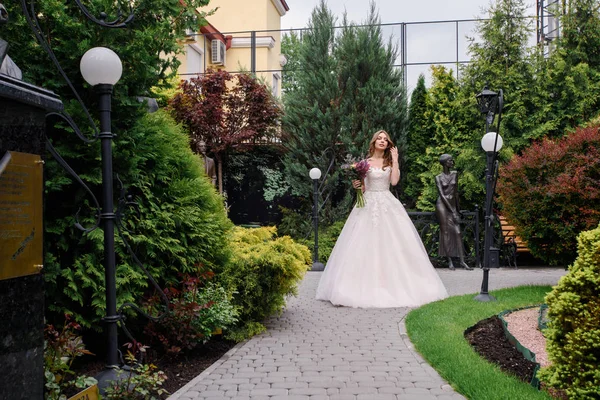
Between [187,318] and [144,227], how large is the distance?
98 centimetres

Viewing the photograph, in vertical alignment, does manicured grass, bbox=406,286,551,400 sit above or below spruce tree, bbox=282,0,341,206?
below

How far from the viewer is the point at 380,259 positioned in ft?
29.2

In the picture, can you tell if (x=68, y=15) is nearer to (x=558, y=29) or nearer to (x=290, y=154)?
(x=290, y=154)

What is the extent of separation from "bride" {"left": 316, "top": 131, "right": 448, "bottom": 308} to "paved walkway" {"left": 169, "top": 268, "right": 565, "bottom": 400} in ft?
1.29

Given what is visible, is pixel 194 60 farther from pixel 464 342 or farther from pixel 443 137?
pixel 464 342

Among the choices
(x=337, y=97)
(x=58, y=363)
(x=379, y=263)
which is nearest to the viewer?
(x=58, y=363)

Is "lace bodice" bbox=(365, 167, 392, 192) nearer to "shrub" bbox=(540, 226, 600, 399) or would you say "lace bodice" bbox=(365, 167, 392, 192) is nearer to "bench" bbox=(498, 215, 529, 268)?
"shrub" bbox=(540, 226, 600, 399)

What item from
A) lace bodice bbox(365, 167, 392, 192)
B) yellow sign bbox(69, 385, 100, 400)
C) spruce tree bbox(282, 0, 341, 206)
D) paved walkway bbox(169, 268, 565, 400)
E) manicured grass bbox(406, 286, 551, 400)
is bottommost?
paved walkway bbox(169, 268, 565, 400)

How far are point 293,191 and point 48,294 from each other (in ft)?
36.8

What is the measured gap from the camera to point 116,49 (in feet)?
18.4

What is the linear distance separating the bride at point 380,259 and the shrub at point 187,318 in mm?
2900

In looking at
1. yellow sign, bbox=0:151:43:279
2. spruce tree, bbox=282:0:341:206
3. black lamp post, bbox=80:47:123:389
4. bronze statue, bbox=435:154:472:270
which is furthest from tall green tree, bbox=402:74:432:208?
yellow sign, bbox=0:151:43:279

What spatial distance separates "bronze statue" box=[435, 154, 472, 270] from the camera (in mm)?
13695

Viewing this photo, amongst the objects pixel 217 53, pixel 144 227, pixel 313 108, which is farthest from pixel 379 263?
pixel 217 53
